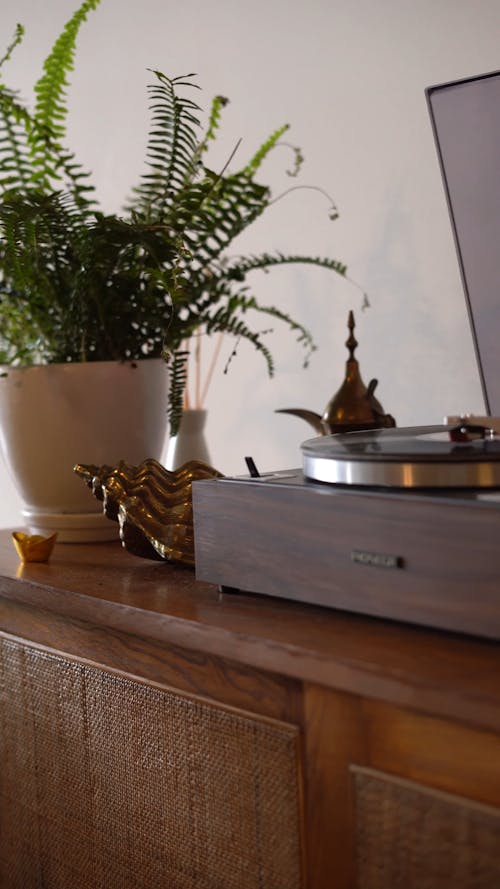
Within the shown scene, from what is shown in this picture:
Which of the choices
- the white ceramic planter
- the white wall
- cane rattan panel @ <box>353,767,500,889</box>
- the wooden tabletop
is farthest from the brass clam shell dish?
the white wall

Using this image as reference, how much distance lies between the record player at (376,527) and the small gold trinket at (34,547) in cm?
27

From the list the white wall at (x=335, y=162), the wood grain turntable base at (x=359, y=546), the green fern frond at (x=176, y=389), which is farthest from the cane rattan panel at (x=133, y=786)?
the white wall at (x=335, y=162)

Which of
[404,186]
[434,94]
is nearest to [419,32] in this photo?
[404,186]

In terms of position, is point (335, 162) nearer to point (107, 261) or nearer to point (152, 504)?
point (107, 261)

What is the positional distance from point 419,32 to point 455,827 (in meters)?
1.23

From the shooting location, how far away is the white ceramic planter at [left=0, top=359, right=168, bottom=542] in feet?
3.58

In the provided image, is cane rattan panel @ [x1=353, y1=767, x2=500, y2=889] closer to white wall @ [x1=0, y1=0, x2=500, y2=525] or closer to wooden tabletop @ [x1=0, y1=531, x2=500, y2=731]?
wooden tabletop @ [x1=0, y1=531, x2=500, y2=731]

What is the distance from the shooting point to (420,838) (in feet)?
2.02

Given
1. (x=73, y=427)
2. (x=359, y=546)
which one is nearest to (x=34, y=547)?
(x=73, y=427)

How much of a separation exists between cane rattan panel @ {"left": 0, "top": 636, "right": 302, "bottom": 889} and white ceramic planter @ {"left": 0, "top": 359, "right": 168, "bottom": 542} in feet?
0.57

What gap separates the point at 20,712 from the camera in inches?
39.2

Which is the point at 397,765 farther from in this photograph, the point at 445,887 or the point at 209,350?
the point at 209,350

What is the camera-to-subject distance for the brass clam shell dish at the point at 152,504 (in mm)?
921

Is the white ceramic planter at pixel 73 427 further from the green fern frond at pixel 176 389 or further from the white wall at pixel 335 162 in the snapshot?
the white wall at pixel 335 162
